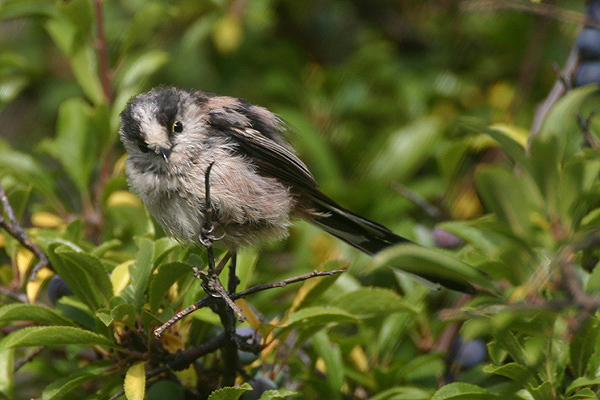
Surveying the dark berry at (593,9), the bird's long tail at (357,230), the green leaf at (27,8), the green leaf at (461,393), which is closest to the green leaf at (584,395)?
the green leaf at (461,393)

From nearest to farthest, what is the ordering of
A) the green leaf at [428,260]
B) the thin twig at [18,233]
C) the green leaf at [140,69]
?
the green leaf at [428,260] < the thin twig at [18,233] < the green leaf at [140,69]

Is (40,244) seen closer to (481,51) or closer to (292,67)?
(292,67)

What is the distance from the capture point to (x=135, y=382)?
2.00m

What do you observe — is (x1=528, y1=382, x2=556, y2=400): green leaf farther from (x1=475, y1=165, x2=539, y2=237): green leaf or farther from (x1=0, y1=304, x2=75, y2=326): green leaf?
(x1=0, y1=304, x2=75, y2=326): green leaf

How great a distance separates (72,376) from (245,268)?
30.5 inches

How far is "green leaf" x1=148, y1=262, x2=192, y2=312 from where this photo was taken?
2.05 meters

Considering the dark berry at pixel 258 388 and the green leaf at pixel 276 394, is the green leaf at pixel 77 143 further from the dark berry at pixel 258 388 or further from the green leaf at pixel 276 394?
the green leaf at pixel 276 394

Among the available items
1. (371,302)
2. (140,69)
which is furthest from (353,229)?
(140,69)

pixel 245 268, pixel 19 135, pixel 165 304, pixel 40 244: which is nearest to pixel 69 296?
pixel 40 244

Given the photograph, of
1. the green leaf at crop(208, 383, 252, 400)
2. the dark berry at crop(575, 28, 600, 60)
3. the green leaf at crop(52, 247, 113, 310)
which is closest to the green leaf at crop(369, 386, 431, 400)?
the green leaf at crop(208, 383, 252, 400)

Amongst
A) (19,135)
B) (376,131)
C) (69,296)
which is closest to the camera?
(69,296)

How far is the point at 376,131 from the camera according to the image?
4148 mm

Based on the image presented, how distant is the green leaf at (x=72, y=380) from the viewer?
2066 mm

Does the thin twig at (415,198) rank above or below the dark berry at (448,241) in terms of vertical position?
above
